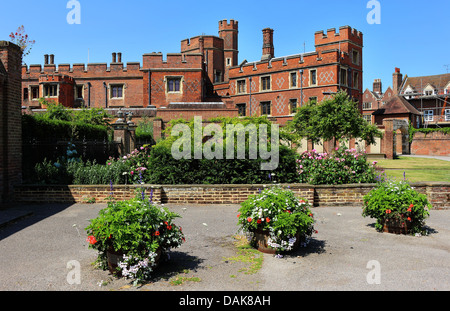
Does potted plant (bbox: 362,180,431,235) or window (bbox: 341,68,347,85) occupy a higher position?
window (bbox: 341,68,347,85)

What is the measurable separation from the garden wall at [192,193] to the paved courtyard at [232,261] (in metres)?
2.00

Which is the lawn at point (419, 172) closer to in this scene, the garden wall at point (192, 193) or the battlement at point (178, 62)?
the garden wall at point (192, 193)

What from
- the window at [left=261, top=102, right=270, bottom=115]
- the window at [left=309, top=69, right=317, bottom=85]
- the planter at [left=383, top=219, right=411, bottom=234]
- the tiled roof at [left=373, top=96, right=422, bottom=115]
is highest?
the window at [left=309, top=69, right=317, bottom=85]

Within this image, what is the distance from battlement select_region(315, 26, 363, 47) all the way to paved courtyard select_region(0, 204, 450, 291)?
127ft

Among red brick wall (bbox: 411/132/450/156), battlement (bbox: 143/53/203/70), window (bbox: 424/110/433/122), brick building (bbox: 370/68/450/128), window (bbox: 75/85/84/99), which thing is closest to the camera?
battlement (bbox: 143/53/203/70)

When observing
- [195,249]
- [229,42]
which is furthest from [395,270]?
[229,42]

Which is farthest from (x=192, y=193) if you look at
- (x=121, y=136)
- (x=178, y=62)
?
(x=178, y=62)

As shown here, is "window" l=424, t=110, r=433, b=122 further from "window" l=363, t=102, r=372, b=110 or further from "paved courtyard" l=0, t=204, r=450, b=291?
"paved courtyard" l=0, t=204, r=450, b=291

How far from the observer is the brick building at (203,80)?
133 ft

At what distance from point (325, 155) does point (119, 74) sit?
37.2 metres

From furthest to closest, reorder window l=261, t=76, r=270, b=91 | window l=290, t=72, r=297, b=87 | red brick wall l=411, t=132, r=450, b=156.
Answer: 1. red brick wall l=411, t=132, r=450, b=156
2. window l=261, t=76, r=270, b=91
3. window l=290, t=72, r=297, b=87

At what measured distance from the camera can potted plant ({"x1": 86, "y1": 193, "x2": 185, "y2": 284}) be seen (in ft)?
15.4

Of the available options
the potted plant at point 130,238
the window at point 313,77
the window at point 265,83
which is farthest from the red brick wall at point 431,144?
the potted plant at point 130,238
